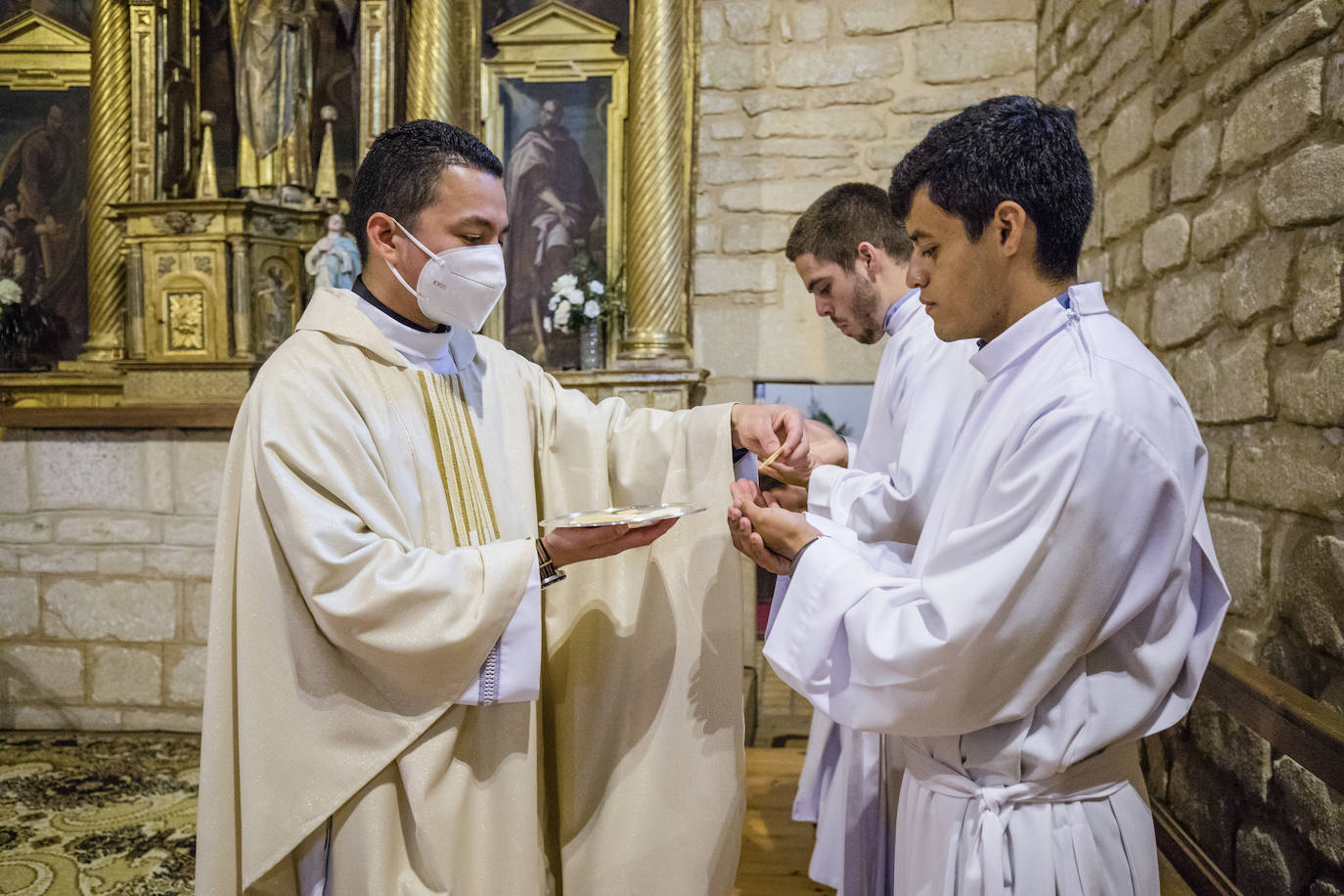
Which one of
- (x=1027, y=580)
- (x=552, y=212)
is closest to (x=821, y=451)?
(x=1027, y=580)

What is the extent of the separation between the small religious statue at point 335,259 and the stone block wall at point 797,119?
6.15 ft

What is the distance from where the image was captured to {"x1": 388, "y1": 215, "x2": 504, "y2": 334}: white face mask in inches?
82.7

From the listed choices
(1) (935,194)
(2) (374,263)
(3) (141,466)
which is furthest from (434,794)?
(3) (141,466)

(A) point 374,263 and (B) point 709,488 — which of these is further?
(B) point 709,488

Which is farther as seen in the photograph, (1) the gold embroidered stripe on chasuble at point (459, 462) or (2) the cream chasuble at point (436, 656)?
(1) the gold embroidered stripe on chasuble at point (459, 462)

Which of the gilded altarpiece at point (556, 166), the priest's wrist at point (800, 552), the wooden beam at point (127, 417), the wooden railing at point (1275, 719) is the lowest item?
the wooden railing at point (1275, 719)

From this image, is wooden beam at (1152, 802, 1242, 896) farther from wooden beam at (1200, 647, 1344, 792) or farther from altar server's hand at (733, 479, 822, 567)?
altar server's hand at (733, 479, 822, 567)

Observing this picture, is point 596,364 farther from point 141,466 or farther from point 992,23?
point 992,23

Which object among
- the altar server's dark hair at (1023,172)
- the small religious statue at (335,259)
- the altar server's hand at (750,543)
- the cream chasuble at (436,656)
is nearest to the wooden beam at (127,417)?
the small religious statue at (335,259)

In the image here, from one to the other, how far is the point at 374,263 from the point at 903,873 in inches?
64.3

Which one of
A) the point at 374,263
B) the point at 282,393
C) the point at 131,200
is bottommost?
the point at 282,393

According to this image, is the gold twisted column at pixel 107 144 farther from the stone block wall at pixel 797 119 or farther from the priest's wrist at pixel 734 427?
the priest's wrist at pixel 734 427

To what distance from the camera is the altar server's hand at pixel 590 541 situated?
1.91 m

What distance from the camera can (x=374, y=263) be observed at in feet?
7.04
